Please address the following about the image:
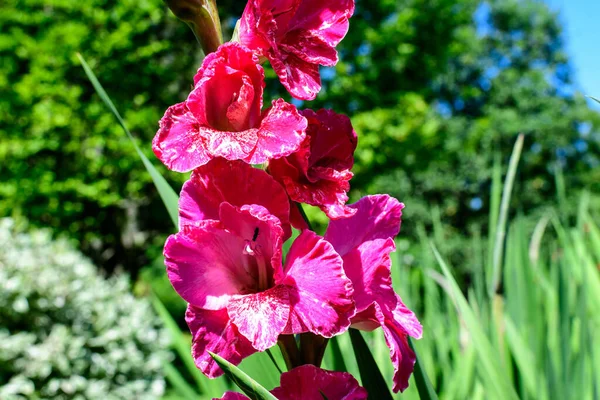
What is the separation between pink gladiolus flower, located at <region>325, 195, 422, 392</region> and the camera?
1.81ft

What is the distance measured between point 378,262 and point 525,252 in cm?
92

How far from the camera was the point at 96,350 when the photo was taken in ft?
13.3

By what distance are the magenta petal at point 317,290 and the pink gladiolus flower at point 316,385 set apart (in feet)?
0.15

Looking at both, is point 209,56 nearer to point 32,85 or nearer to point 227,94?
point 227,94

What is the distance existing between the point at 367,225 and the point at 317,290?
13 centimetres

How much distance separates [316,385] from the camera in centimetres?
52

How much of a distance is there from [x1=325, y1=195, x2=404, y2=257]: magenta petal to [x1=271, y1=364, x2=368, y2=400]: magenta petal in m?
0.13

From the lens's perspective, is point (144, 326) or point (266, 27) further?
point (144, 326)

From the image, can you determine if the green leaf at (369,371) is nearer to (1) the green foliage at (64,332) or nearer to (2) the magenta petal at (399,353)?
(2) the magenta petal at (399,353)

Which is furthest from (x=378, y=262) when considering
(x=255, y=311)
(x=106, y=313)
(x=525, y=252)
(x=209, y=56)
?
(x=106, y=313)

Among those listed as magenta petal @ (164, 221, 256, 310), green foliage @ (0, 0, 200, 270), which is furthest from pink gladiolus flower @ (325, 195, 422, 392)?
green foliage @ (0, 0, 200, 270)

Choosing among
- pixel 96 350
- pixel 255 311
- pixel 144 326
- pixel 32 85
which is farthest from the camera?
pixel 32 85

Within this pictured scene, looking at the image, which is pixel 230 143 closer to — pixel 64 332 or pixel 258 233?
pixel 258 233

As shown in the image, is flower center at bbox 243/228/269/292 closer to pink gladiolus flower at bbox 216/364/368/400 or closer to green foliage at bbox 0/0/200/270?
pink gladiolus flower at bbox 216/364/368/400
